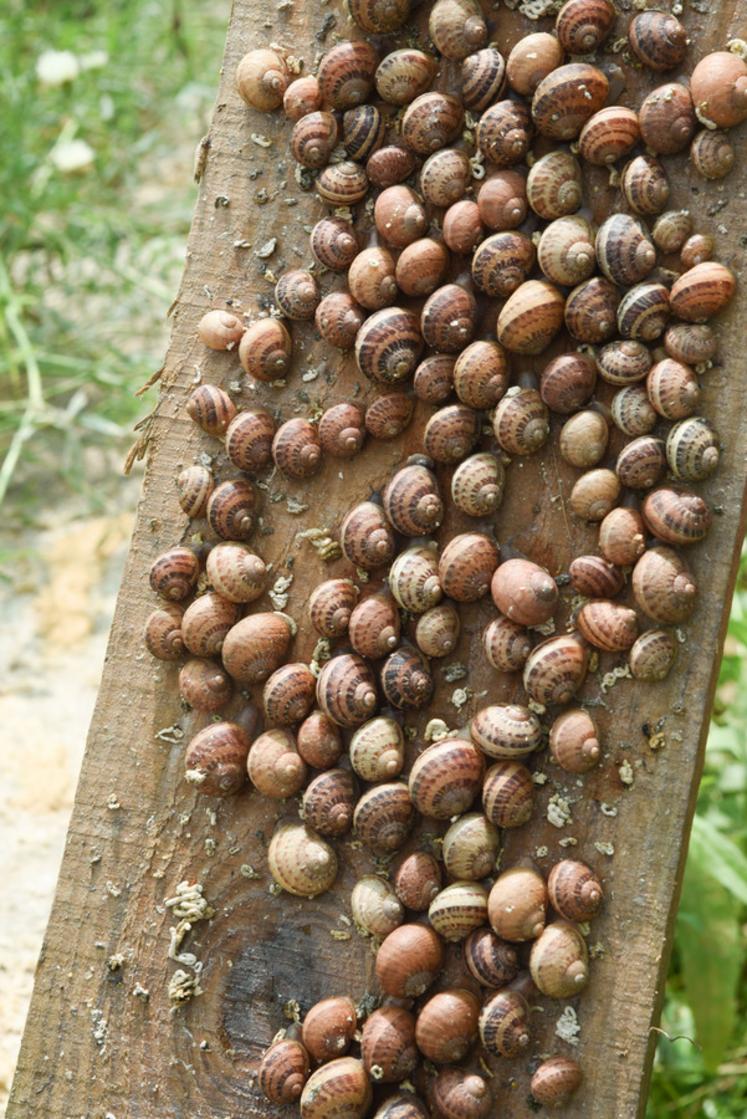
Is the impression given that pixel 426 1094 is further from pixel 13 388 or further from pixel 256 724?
pixel 13 388

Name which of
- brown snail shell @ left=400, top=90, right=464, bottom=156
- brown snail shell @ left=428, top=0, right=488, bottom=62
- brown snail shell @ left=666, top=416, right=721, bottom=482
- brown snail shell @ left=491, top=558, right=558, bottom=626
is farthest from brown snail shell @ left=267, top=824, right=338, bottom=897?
brown snail shell @ left=428, top=0, right=488, bottom=62

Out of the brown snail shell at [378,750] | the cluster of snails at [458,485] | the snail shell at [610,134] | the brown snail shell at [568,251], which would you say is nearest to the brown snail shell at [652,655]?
the cluster of snails at [458,485]

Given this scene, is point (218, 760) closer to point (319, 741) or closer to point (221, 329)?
point (319, 741)

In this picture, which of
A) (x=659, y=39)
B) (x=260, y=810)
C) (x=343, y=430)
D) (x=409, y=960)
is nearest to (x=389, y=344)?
(x=343, y=430)

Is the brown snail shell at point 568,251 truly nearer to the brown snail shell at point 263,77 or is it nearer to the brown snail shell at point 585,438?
the brown snail shell at point 585,438

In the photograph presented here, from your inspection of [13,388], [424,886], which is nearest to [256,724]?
[424,886]

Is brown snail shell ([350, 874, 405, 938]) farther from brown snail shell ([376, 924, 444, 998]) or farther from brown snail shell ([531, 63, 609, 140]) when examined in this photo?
brown snail shell ([531, 63, 609, 140])
